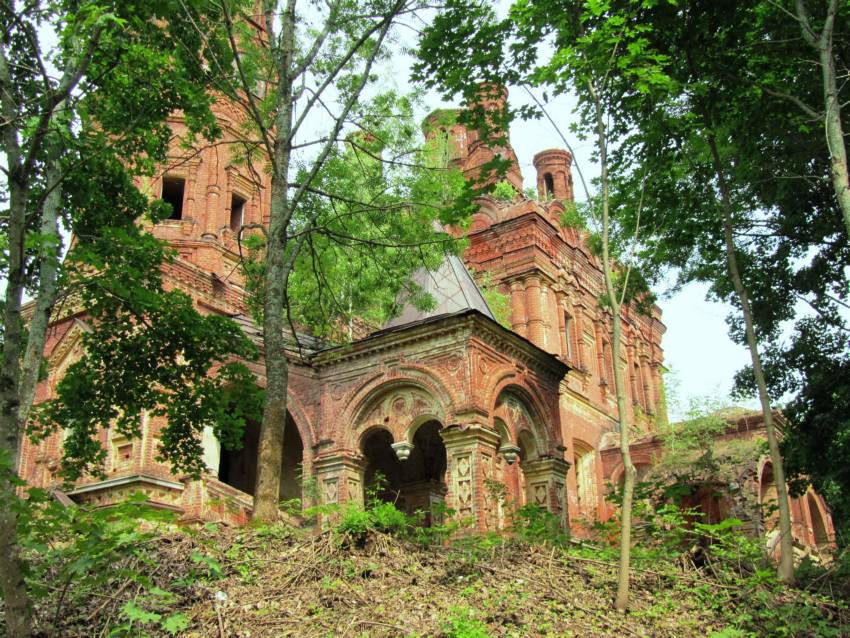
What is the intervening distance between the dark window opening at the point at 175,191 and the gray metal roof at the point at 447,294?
30.4 feet

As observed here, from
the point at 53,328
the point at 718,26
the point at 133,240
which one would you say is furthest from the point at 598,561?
the point at 53,328

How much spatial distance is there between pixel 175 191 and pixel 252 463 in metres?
8.57

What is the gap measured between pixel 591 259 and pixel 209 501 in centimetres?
1797

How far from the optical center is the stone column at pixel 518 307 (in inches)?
970

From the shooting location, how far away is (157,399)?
981 cm

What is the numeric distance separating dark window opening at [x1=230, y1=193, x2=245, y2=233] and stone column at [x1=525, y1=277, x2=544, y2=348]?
8743mm

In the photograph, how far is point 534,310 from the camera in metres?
24.7

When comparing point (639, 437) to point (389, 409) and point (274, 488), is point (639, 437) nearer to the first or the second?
point (389, 409)

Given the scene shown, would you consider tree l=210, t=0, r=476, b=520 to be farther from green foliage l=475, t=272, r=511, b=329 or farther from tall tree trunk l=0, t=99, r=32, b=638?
green foliage l=475, t=272, r=511, b=329

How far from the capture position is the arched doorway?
19219 mm

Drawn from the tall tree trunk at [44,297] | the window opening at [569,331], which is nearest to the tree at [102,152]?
the tall tree trunk at [44,297]

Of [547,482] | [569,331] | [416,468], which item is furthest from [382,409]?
[569,331]

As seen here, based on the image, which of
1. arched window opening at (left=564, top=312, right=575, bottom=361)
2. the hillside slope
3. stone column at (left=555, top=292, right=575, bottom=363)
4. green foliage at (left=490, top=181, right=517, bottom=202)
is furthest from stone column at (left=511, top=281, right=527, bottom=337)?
the hillside slope

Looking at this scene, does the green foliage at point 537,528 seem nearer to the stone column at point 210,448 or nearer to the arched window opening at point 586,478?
the stone column at point 210,448
